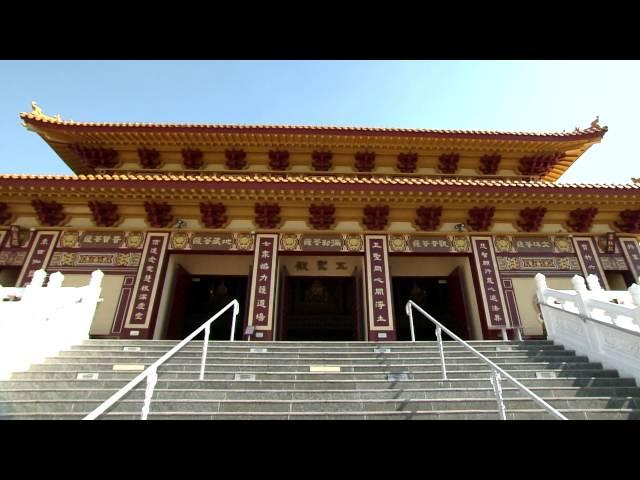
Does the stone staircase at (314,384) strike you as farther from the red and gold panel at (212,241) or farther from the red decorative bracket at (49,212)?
the red decorative bracket at (49,212)

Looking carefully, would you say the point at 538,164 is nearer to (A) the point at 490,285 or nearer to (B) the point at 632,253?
(B) the point at 632,253

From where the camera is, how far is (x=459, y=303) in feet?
34.8

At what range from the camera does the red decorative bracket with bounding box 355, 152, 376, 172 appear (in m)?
13.3

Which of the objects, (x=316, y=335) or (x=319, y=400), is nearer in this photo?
(x=319, y=400)

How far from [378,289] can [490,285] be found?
3.07m

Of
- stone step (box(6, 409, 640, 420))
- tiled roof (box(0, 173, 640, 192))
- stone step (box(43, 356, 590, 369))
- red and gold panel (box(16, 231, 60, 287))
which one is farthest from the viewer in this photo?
red and gold panel (box(16, 231, 60, 287))

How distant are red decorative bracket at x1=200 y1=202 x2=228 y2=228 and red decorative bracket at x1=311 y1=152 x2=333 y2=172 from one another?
178 inches

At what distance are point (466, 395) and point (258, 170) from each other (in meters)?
10.6

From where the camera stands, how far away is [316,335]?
13.5 m

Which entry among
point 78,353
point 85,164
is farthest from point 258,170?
point 78,353

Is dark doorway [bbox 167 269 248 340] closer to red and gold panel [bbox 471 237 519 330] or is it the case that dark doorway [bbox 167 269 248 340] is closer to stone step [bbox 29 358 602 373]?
stone step [bbox 29 358 602 373]

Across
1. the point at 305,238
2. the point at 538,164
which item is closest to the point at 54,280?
the point at 305,238

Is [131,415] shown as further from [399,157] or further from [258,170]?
[399,157]

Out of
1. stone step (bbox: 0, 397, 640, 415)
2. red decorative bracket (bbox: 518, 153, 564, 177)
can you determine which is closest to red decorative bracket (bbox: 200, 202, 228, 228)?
stone step (bbox: 0, 397, 640, 415)
